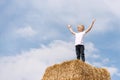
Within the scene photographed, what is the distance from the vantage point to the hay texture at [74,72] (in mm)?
15961

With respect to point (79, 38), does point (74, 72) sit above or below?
below

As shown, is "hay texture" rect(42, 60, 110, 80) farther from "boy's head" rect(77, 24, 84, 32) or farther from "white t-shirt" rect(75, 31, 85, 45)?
"boy's head" rect(77, 24, 84, 32)

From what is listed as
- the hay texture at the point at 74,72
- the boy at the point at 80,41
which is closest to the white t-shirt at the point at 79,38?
the boy at the point at 80,41

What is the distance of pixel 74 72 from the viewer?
15961 millimetres

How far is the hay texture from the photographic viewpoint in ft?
52.4

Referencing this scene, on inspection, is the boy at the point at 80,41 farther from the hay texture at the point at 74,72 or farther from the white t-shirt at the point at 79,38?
the hay texture at the point at 74,72

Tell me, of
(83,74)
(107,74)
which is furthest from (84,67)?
(107,74)

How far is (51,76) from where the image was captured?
16750mm

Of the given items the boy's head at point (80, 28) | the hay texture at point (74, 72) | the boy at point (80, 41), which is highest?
the boy's head at point (80, 28)

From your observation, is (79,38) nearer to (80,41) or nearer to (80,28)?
(80,41)

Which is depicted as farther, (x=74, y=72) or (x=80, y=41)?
(x=80, y=41)

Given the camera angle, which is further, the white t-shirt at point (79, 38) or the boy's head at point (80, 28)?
the boy's head at point (80, 28)

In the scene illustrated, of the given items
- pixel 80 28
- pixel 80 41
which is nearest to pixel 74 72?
pixel 80 41

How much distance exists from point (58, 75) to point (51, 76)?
43 cm
